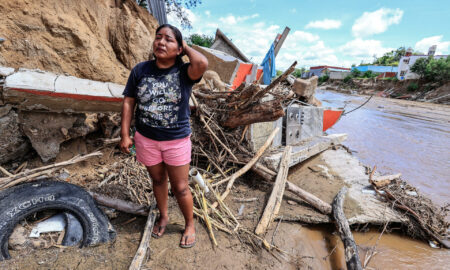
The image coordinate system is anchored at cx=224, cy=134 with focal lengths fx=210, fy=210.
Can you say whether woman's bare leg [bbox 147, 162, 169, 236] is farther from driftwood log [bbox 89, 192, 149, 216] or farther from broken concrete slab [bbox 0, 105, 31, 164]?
broken concrete slab [bbox 0, 105, 31, 164]

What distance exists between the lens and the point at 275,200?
299 cm

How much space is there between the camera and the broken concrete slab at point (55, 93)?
2.28 m

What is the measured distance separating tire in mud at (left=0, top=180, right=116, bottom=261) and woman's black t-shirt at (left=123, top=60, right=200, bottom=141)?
100 cm

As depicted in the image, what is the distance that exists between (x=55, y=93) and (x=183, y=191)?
1909mm

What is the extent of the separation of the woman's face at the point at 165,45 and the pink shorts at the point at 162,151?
69 centimetres

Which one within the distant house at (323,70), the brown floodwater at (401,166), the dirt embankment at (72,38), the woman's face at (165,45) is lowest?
the brown floodwater at (401,166)

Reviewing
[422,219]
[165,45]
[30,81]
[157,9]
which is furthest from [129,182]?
[157,9]

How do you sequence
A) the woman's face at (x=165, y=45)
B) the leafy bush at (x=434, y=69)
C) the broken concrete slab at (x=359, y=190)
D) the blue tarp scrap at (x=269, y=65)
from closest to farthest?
the woman's face at (x=165, y=45)
the broken concrete slab at (x=359, y=190)
the blue tarp scrap at (x=269, y=65)
the leafy bush at (x=434, y=69)

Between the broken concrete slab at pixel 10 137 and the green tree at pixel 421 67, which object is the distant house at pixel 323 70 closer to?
the green tree at pixel 421 67

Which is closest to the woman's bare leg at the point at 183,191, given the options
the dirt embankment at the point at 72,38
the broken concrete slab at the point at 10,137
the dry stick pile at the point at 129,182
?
the dry stick pile at the point at 129,182

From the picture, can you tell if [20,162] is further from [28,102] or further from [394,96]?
[394,96]

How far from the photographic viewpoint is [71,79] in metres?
2.77

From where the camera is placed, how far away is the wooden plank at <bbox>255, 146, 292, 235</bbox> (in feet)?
8.48

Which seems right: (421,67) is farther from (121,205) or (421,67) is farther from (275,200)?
(121,205)
